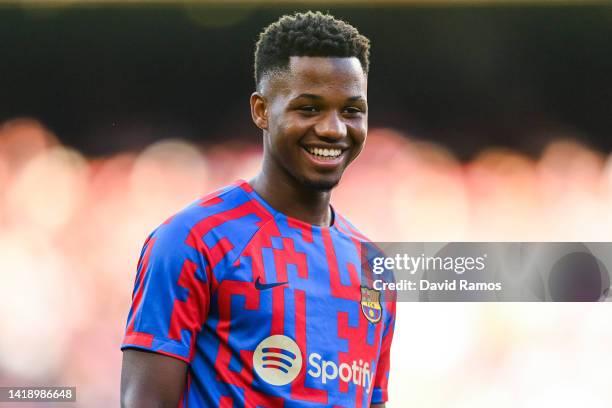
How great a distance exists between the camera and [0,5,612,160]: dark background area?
3246 mm

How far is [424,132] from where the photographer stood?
3258 millimetres

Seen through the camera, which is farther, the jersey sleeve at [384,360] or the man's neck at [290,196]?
the jersey sleeve at [384,360]

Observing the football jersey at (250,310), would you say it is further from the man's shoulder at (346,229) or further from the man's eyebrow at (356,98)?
the man's eyebrow at (356,98)

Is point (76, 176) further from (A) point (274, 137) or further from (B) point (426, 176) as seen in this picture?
(A) point (274, 137)

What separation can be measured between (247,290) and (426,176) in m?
1.80

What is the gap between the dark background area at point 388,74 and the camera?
3.25 metres

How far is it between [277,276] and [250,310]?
0.35 feet

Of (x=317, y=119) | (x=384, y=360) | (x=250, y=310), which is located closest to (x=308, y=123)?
(x=317, y=119)

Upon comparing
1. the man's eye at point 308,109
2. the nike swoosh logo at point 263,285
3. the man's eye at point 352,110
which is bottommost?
the nike swoosh logo at point 263,285

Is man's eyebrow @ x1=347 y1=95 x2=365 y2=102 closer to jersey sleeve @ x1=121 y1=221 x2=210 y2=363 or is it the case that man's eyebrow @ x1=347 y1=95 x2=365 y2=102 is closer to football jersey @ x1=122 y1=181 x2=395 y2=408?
football jersey @ x1=122 y1=181 x2=395 y2=408

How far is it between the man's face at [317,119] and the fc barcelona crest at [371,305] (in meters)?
0.26

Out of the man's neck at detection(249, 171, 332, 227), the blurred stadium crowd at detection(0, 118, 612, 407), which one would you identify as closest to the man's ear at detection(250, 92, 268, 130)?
the man's neck at detection(249, 171, 332, 227)

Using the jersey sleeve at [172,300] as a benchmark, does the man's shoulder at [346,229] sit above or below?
above

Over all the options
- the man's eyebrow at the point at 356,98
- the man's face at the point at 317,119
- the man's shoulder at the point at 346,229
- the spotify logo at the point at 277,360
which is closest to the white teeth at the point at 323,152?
the man's face at the point at 317,119
